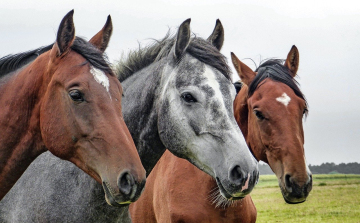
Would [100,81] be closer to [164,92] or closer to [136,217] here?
[164,92]

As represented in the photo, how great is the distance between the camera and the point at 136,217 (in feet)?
20.0

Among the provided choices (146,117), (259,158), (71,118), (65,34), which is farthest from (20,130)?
(259,158)

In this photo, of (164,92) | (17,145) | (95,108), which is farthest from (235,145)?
(17,145)

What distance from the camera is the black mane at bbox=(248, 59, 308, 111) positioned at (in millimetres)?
6079

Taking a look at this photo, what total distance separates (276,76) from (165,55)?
2.01m

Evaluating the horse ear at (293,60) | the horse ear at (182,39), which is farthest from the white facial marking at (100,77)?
the horse ear at (293,60)

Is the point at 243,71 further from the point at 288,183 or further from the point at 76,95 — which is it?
the point at 76,95

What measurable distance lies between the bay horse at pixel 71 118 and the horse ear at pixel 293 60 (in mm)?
3806

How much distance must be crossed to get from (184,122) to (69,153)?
1313 mm

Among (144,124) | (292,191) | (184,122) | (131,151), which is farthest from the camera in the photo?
(292,191)

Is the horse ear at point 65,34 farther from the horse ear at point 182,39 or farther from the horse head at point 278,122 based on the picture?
the horse head at point 278,122

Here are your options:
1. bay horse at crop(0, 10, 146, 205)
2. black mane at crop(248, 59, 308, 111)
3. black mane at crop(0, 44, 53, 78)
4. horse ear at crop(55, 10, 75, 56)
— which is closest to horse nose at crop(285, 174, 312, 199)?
black mane at crop(248, 59, 308, 111)

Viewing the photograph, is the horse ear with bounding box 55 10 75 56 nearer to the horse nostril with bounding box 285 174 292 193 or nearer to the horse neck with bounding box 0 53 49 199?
the horse neck with bounding box 0 53 49 199

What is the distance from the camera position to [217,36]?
5418mm
